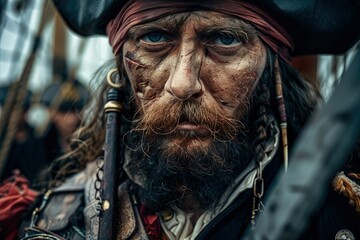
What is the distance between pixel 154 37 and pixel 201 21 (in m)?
0.16

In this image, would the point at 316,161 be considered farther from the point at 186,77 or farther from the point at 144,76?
the point at 144,76

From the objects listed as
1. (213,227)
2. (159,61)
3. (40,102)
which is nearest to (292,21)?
(159,61)

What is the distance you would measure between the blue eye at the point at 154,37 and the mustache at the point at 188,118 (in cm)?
19

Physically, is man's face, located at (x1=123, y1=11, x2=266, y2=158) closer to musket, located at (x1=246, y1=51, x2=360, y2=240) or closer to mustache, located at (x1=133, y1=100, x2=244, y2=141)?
mustache, located at (x1=133, y1=100, x2=244, y2=141)

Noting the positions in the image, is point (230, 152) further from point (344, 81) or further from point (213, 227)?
point (344, 81)

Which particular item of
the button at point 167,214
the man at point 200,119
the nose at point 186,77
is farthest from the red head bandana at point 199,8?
the button at point 167,214

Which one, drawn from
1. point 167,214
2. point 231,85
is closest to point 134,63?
point 231,85

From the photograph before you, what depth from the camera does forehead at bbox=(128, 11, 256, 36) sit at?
209 centimetres

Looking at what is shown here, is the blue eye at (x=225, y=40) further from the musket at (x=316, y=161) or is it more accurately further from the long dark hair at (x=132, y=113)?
the musket at (x=316, y=161)

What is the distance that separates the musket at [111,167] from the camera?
2.17 m

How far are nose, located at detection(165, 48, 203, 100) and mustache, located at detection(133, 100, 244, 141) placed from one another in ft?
0.11

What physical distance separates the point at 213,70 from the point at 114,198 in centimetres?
49

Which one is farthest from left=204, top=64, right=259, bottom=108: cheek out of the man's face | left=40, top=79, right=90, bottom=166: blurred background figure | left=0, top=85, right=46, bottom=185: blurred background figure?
left=40, top=79, right=90, bottom=166: blurred background figure

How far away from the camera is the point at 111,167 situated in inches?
88.6
